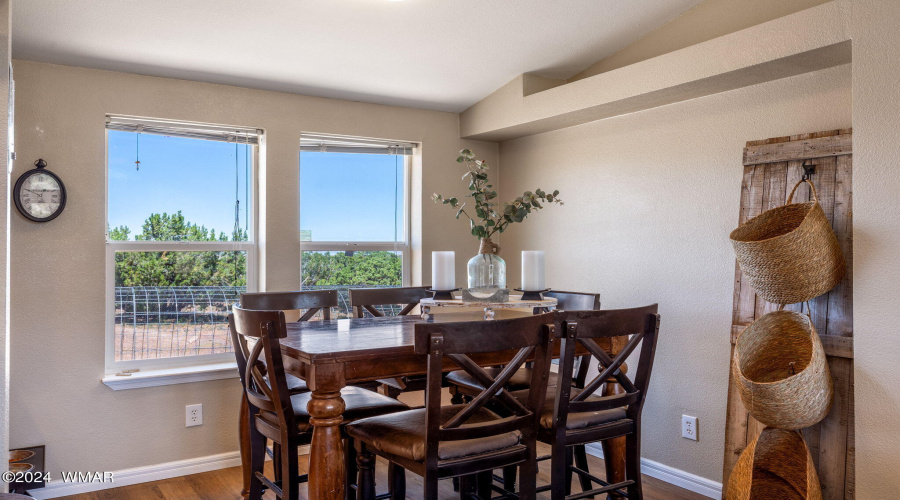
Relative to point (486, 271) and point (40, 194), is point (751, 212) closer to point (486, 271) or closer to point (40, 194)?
point (486, 271)

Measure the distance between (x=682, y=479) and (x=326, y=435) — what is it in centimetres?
198

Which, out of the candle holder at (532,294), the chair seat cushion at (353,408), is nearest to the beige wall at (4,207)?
the chair seat cushion at (353,408)

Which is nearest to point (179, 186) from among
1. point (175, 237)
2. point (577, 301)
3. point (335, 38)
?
point (175, 237)

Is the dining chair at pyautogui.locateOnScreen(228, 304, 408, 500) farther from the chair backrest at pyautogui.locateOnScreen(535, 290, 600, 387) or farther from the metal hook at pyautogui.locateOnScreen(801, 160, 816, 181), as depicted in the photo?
the metal hook at pyautogui.locateOnScreen(801, 160, 816, 181)

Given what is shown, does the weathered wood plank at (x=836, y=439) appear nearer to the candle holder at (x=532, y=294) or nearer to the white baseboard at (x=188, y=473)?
the white baseboard at (x=188, y=473)

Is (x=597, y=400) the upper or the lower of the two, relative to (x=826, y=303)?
lower

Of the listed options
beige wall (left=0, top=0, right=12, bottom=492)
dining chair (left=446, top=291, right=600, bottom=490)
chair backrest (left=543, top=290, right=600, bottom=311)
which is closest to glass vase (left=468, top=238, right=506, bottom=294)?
dining chair (left=446, top=291, right=600, bottom=490)

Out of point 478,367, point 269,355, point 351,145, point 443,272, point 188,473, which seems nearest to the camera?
point 478,367

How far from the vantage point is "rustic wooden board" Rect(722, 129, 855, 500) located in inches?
95.7

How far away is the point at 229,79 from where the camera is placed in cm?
341

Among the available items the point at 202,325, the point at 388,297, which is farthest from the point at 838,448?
the point at 202,325

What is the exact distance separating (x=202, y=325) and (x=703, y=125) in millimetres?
2773

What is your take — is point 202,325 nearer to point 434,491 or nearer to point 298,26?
point 298,26

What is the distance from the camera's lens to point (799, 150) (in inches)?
104
